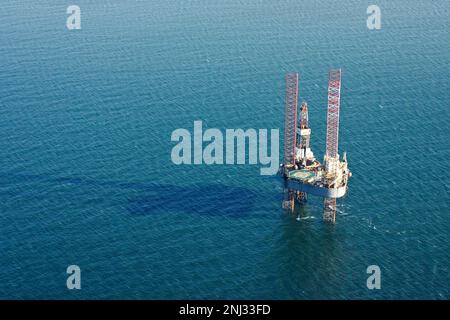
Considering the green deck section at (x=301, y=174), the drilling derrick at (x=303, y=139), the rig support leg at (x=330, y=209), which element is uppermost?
the drilling derrick at (x=303, y=139)

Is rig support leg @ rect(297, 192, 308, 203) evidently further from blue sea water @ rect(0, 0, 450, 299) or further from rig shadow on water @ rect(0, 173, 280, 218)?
rig shadow on water @ rect(0, 173, 280, 218)

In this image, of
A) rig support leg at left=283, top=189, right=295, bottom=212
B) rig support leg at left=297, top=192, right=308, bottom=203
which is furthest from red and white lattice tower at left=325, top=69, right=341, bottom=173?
rig support leg at left=297, top=192, right=308, bottom=203

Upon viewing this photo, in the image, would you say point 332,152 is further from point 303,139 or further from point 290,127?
point 290,127

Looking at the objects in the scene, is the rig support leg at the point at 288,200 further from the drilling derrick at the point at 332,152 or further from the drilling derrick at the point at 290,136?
the drilling derrick at the point at 332,152

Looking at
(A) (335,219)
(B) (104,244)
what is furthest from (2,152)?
(A) (335,219)

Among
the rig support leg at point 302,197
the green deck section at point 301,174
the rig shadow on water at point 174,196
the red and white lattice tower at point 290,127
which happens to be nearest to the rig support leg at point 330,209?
the green deck section at point 301,174

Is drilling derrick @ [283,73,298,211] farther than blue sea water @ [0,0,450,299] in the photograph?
Yes
